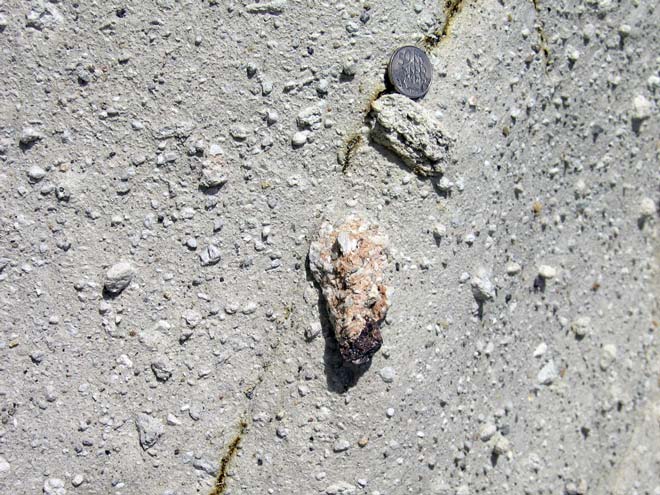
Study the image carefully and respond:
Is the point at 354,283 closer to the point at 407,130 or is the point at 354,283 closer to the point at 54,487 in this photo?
the point at 407,130

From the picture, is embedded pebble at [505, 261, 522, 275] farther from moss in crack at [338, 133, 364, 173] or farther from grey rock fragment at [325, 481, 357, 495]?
grey rock fragment at [325, 481, 357, 495]

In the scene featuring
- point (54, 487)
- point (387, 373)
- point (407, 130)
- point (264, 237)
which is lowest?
point (54, 487)

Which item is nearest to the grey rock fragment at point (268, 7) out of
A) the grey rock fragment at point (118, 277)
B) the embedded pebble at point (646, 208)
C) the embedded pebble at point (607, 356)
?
the grey rock fragment at point (118, 277)

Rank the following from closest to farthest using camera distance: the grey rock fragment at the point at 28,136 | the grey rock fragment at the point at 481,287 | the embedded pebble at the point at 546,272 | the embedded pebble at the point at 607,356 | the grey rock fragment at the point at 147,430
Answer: the grey rock fragment at the point at 28,136 < the grey rock fragment at the point at 147,430 < the grey rock fragment at the point at 481,287 < the embedded pebble at the point at 546,272 < the embedded pebble at the point at 607,356

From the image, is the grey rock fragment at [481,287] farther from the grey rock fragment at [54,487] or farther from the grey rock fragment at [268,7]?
the grey rock fragment at [54,487]

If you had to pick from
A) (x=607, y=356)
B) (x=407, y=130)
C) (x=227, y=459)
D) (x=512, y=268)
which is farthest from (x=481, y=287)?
(x=227, y=459)

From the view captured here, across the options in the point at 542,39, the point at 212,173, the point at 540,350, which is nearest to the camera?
the point at 212,173

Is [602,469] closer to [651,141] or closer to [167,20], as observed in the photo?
[651,141]
